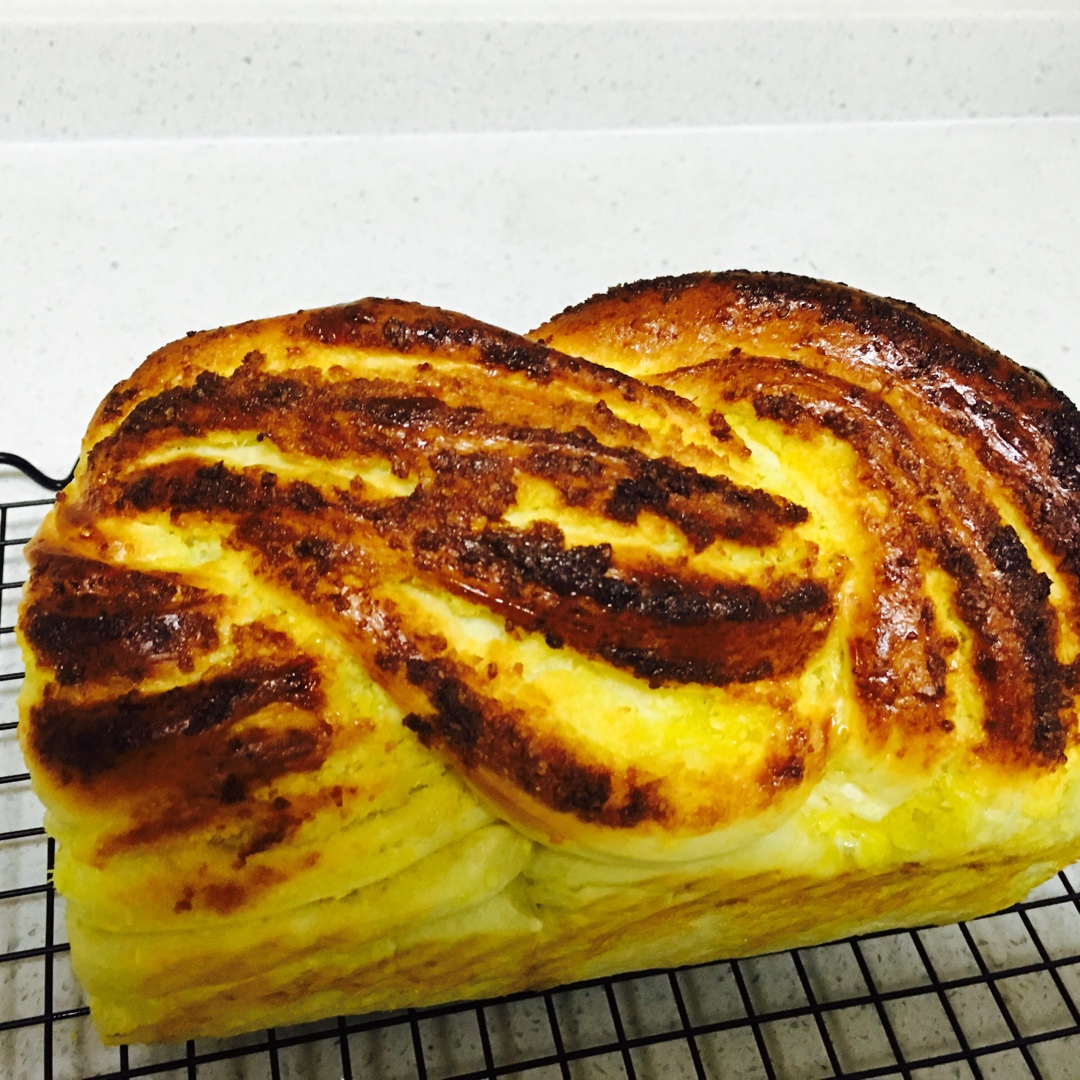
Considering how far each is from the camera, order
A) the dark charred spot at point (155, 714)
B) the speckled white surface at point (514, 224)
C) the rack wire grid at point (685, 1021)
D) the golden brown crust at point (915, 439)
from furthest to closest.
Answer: the speckled white surface at point (514, 224), the rack wire grid at point (685, 1021), the golden brown crust at point (915, 439), the dark charred spot at point (155, 714)

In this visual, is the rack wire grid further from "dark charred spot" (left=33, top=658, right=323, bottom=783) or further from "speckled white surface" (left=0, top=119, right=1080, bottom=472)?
"speckled white surface" (left=0, top=119, right=1080, bottom=472)

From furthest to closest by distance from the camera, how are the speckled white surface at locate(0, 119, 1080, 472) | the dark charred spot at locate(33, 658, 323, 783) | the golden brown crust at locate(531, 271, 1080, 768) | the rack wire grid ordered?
the speckled white surface at locate(0, 119, 1080, 472) < the rack wire grid < the golden brown crust at locate(531, 271, 1080, 768) < the dark charred spot at locate(33, 658, 323, 783)

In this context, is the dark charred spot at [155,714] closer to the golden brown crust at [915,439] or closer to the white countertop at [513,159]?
the golden brown crust at [915,439]

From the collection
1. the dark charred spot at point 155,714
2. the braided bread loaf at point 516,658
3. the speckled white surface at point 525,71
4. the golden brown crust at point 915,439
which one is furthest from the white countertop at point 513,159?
the dark charred spot at point 155,714

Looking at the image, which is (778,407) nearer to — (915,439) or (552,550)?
(915,439)

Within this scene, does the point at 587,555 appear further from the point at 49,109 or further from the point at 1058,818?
the point at 49,109

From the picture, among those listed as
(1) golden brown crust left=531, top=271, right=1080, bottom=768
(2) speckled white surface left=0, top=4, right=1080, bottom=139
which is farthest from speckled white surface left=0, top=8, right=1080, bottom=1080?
(1) golden brown crust left=531, top=271, right=1080, bottom=768

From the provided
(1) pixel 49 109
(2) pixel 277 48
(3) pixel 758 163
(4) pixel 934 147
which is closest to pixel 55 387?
(1) pixel 49 109
